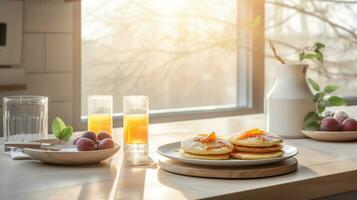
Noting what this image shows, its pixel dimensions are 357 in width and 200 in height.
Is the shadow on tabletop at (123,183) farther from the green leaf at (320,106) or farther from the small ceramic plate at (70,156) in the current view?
the green leaf at (320,106)

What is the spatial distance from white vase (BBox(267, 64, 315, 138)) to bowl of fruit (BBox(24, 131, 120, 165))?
632mm

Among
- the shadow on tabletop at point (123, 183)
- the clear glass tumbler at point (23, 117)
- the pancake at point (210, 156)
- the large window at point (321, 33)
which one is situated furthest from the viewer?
the large window at point (321, 33)

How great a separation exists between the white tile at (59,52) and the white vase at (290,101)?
36.9 inches

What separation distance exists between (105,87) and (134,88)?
0.16m

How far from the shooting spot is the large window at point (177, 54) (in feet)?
9.11

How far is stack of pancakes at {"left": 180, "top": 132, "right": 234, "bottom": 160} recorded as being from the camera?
1.43 m

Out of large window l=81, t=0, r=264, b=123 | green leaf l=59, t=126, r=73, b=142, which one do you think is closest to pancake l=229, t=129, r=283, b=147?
green leaf l=59, t=126, r=73, b=142

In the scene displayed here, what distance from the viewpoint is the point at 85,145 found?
1.49 m

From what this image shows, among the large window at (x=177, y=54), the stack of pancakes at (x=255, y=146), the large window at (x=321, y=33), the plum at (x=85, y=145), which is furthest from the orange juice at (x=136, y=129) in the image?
the large window at (x=321, y=33)

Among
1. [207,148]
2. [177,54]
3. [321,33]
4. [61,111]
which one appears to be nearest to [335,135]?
[207,148]

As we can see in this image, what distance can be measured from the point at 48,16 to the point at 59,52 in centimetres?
15

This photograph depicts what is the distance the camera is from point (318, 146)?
183 cm

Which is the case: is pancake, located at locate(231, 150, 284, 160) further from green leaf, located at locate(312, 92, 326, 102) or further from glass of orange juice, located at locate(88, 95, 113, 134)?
green leaf, located at locate(312, 92, 326, 102)

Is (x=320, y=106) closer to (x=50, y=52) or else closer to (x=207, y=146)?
(x=207, y=146)
